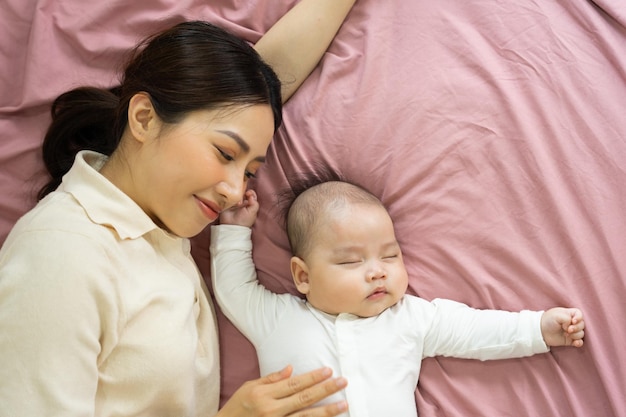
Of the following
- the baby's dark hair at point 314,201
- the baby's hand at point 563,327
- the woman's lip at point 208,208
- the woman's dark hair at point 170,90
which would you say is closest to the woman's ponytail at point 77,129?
the woman's dark hair at point 170,90

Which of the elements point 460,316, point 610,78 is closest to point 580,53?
point 610,78

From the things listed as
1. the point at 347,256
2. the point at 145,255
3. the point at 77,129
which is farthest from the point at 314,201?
the point at 77,129

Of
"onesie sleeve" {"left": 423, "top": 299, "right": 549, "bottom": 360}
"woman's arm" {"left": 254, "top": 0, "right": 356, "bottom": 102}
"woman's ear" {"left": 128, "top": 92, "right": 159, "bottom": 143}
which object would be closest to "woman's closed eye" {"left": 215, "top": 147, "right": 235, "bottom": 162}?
"woman's ear" {"left": 128, "top": 92, "right": 159, "bottom": 143}

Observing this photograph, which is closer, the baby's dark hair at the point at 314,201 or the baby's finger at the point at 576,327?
the baby's finger at the point at 576,327

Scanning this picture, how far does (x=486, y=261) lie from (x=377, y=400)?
0.38m

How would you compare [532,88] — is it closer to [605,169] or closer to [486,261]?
[605,169]

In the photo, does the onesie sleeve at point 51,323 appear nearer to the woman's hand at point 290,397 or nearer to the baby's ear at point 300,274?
the woman's hand at point 290,397

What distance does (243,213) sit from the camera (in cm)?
152

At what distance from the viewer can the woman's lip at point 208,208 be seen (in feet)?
4.15

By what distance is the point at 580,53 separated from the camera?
1479 mm

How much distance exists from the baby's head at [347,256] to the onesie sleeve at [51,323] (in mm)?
438

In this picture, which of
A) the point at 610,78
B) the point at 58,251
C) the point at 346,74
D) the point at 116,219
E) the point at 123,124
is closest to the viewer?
the point at 58,251

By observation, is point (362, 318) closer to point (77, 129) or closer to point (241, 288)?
point (241, 288)

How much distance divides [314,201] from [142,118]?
405 mm
